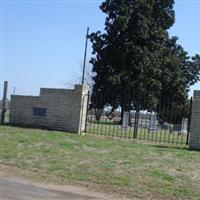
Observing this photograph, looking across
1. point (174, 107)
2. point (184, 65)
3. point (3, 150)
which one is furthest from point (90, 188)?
point (184, 65)

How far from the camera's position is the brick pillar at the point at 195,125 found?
1773cm

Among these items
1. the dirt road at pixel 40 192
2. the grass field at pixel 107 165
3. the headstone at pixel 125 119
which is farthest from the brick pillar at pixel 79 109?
the dirt road at pixel 40 192

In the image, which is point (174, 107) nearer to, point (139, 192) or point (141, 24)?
point (139, 192)

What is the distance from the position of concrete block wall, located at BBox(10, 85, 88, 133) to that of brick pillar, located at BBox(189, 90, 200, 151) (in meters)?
4.48

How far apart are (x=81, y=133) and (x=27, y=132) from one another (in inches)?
89.5

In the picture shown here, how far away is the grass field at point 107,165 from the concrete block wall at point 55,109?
8.06 ft

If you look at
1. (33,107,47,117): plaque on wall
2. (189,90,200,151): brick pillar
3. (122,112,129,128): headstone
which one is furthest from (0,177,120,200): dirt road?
(122,112,129,128): headstone

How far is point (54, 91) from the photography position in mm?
21234

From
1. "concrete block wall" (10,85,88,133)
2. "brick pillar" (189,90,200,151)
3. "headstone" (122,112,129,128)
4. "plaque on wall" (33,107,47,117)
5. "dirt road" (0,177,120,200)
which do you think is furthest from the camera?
"headstone" (122,112,129,128)

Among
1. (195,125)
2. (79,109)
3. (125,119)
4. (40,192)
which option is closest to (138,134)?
(79,109)

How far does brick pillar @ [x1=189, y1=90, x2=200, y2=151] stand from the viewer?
17.7 metres

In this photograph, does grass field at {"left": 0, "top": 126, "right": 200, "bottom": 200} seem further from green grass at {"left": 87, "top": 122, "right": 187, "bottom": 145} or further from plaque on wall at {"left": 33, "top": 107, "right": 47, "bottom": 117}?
plaque on wall at {"left": 33, "top": 107, "right": 47, "bottom": 117}

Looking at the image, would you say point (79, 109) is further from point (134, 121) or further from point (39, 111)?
point (134, 121)

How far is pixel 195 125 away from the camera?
18.0 metres
